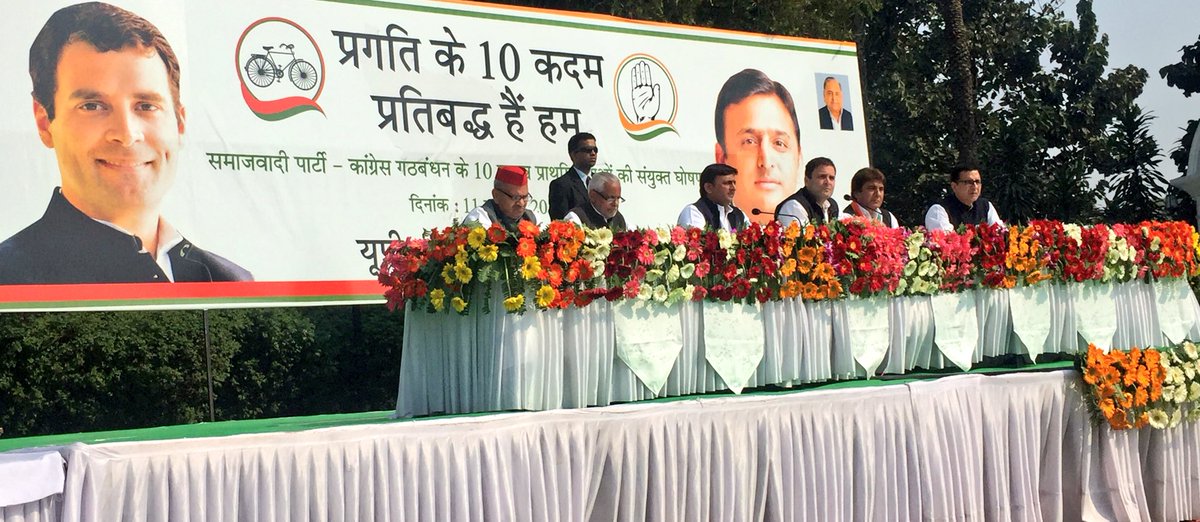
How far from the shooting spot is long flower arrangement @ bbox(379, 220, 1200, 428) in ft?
18.9

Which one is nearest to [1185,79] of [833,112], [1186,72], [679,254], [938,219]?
[1186,72]

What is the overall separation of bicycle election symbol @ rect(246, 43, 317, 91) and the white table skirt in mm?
3699

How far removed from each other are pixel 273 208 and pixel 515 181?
2.64 metres

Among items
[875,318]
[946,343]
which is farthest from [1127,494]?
[875,318]

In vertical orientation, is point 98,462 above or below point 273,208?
below

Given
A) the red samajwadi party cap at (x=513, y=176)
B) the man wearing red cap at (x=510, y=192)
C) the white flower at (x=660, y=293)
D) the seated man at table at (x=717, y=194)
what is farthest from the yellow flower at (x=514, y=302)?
the seated man at table at (x=717, y=194)

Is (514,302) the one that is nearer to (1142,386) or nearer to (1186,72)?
(1142,386)

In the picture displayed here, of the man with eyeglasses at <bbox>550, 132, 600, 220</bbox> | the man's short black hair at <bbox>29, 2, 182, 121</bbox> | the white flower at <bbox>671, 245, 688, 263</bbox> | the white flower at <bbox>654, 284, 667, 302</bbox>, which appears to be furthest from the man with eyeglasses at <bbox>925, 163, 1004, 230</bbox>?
the man's short black hair at <bbox>29, 2, 182, 121</bbox>

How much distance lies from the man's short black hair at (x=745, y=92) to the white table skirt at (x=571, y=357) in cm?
460

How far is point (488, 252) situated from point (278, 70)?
4.25 metres

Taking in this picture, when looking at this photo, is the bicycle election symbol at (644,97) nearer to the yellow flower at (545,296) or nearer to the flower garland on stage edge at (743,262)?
the flower garland on stage edge at (743,262)

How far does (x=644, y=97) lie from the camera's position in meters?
11.2

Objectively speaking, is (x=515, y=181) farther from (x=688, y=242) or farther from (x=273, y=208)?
(x=273, y=208)

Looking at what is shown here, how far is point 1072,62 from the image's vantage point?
23.1 metres
